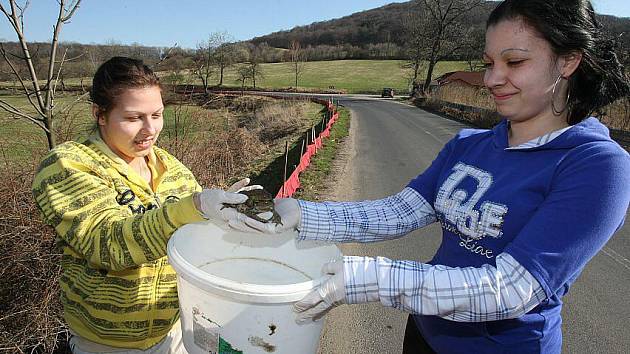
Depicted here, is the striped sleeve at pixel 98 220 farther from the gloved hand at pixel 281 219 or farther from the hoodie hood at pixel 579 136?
the hoodie hood at pixel 579 136

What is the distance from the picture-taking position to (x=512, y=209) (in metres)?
1.36

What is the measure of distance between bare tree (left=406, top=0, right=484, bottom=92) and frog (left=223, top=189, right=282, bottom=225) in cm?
3960

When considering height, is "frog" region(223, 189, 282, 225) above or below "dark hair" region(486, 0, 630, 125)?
below

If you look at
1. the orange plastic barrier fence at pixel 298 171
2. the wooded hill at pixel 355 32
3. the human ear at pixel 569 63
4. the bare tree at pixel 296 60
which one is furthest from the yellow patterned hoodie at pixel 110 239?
the wooded hill at pixel 355 32

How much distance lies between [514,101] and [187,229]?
1344 millimetres

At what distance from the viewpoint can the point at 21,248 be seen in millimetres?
3250

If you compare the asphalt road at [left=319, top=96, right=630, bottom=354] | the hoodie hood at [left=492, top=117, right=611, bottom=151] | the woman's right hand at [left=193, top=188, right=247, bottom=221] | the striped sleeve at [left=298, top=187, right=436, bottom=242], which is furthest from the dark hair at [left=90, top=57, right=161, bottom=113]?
the asphalt road at [left=319, top=96, right=630, bottom=354]

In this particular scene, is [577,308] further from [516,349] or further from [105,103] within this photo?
[105,103]

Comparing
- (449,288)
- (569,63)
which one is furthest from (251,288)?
(569,63)

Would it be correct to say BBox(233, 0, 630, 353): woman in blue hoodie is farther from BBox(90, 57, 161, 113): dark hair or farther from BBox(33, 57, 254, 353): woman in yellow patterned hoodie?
BBox(90, 57, 161, 113): dark hair

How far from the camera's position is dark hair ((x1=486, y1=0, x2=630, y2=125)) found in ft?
4.47

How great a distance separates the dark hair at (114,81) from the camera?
1820mm

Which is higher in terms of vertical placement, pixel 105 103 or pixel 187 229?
pixel 105 103

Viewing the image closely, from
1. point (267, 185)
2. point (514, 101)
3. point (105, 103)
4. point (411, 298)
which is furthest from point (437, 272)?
point (267, 185)
